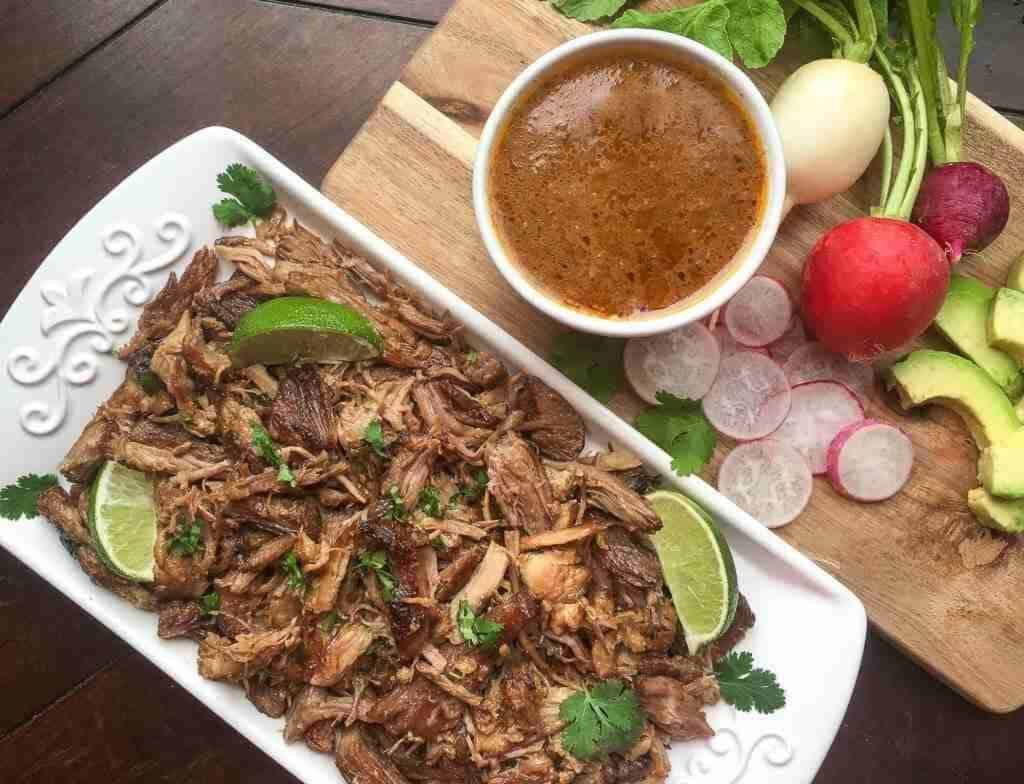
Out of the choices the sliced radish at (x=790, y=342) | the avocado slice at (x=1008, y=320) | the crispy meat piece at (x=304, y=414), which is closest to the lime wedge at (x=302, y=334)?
the crispy meat piece at (x=304, y=414)

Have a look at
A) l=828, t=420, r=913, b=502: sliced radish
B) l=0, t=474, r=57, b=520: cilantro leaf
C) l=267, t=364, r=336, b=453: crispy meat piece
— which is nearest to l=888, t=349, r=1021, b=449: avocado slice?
l=828, t=420, r=913, b=502: sliced radish

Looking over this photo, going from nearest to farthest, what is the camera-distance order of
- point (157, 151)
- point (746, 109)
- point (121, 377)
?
point (746, 109) < point (121, 377) < point (157, 151)

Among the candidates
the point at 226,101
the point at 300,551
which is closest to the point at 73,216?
the point at 226,101

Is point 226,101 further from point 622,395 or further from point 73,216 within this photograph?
point 622,395

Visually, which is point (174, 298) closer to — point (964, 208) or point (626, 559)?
point (626, 559)

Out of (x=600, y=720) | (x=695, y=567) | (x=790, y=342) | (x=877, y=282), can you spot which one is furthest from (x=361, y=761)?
(x=877, y=282)
